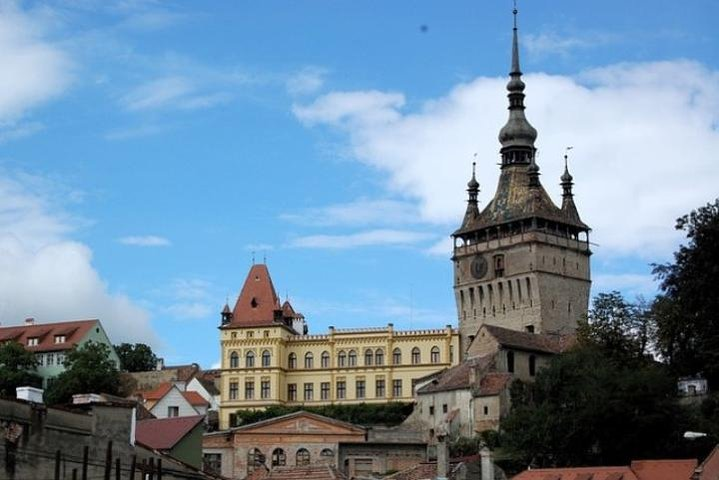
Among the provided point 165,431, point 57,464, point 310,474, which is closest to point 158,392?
point 165,431

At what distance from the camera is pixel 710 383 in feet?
291

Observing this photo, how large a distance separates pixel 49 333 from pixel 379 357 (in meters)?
34.5

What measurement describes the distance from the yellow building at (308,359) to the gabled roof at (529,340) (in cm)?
1722

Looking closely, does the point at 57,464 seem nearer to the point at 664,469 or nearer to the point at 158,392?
the point at 664,469

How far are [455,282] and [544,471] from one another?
2511 inches

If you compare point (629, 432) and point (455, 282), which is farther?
point (455, 282)

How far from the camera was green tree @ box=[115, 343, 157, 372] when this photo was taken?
15538 centimetres

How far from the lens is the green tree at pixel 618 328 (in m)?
99.6

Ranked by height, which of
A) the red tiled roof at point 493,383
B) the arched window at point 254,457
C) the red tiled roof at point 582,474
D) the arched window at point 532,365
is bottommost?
the red tiled roof at point 582,474

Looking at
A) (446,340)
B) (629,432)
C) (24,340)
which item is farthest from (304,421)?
(24,340)

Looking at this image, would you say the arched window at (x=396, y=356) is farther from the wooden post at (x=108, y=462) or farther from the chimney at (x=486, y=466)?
the wooden post at (x=108, y=462)

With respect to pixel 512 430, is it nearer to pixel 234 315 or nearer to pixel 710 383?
pixel 710 383

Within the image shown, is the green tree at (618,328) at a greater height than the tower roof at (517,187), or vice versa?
the tower roof at (517,187)

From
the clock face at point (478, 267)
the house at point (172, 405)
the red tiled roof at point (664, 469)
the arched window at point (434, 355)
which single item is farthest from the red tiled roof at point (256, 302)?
the red tiled roof at point (664, 469)
